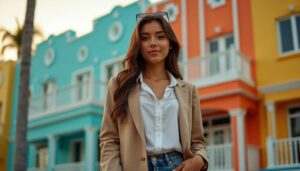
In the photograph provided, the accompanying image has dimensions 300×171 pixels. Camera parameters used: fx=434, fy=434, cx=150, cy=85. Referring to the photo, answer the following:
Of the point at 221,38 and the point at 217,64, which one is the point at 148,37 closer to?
the point at 217,64

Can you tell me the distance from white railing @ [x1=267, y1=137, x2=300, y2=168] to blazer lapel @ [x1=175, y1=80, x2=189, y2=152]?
433 inches

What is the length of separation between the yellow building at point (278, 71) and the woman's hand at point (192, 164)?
1132 cm

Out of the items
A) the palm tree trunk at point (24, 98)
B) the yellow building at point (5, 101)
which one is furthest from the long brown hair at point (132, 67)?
the yellow building at point (5, 101)

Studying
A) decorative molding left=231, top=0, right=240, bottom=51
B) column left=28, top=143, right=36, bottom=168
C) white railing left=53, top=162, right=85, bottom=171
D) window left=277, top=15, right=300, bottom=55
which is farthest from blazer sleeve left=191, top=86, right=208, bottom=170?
column left=28, top=143, right=36, bottom=168

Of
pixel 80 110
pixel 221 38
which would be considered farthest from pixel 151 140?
pixel 80 110

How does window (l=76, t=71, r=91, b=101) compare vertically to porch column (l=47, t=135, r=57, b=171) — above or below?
above

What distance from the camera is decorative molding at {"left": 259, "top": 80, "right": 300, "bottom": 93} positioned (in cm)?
1386

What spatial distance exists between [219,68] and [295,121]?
3.04 m

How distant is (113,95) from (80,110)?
612 inches

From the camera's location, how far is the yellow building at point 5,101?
24.9 meters

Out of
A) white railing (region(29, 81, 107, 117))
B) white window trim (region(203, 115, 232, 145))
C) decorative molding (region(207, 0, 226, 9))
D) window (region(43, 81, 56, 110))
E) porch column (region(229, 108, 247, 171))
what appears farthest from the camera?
window (region(43, 81, 56, 110))

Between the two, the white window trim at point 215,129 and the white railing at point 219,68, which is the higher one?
the white railing at point 219,68

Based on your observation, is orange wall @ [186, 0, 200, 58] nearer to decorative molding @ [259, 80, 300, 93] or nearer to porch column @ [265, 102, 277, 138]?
decorative molding @ [259, 80, 300, 93]

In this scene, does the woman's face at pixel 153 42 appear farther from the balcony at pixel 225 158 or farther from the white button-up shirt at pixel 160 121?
the balcony at pixel 225 158
